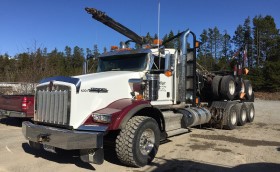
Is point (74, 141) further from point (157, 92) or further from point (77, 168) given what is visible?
point (157, 92)

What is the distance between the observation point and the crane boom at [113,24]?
29.0ft

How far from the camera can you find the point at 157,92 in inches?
311

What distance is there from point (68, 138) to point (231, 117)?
7640 millimetres

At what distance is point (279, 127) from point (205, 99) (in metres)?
3.12

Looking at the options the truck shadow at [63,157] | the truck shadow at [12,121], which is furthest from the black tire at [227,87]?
the truck shadow at [12,121]

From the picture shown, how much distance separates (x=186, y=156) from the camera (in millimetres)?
7398

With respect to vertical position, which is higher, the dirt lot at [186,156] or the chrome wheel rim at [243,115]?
the chrome wheel rim at [243,115]

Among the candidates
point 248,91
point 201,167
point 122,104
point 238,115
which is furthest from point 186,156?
point 248,91

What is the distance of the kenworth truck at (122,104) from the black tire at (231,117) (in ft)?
5.18

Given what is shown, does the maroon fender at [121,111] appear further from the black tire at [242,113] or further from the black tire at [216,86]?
the black tire at [242,113]

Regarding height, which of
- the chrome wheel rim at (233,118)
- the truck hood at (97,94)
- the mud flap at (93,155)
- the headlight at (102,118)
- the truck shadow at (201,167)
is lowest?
the truck shadow at (201,167)

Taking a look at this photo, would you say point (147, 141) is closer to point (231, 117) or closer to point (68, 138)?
point (68, 138)

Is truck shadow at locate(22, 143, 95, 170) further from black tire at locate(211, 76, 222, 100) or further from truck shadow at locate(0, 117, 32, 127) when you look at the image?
black tire at locate(211, 76, 222, 100)

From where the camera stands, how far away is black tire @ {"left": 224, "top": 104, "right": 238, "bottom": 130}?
38.1ft
